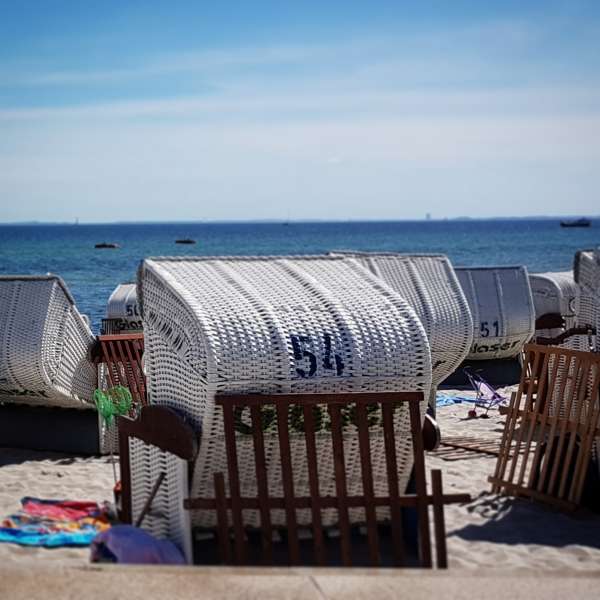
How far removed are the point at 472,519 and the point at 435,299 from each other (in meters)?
3.86

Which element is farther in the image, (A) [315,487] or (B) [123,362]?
(B) [123,362]

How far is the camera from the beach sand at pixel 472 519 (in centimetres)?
580

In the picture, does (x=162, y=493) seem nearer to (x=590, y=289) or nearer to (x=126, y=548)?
(x=126, y=548)

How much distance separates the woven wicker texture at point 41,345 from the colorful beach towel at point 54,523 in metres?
2.51

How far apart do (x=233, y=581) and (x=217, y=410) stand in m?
1.60

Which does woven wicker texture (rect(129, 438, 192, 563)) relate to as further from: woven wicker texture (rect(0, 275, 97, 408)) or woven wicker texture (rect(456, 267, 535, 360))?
woven wicker texture (rect(456, 267, 535, 360))

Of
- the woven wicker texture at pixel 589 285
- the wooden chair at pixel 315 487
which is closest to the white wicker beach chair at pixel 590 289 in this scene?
the woven wicker texture at pixel 589 285

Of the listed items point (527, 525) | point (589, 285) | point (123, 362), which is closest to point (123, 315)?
point (123, 362)

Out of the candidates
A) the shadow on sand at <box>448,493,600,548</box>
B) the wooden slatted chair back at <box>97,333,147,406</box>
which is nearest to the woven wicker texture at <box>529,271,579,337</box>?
the wooden slatted chair back at <box>97,333,147,406</box>

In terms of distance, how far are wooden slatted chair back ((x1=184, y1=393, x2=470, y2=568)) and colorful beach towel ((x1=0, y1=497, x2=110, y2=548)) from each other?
3.92 feet

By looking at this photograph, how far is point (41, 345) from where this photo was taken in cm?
930

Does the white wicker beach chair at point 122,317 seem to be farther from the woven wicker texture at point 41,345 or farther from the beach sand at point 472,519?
the beach sand at point 472,519

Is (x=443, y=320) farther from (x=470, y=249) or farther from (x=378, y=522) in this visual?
(x=470, y=249)

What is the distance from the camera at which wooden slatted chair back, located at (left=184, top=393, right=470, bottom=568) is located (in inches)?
203
